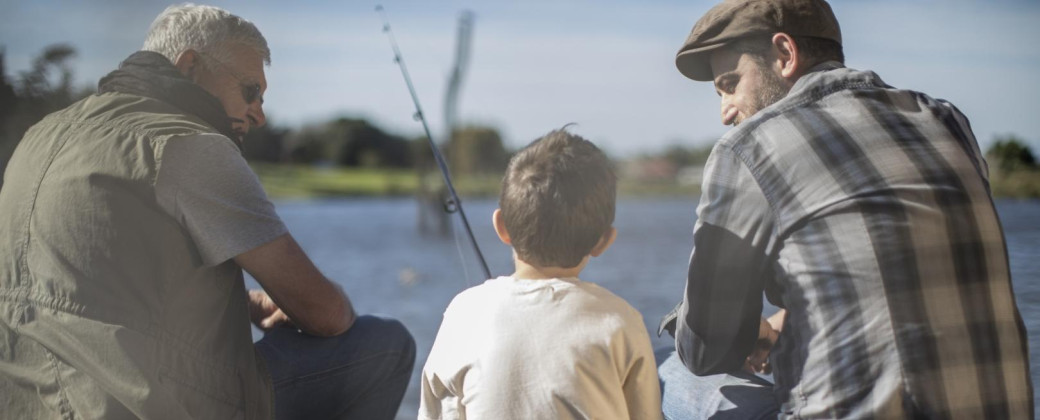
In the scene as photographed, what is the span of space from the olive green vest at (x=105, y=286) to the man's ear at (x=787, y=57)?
96cm

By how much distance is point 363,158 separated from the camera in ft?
208

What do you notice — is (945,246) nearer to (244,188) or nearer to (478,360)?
(478,360)

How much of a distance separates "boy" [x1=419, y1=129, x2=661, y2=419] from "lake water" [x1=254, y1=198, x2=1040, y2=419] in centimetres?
59

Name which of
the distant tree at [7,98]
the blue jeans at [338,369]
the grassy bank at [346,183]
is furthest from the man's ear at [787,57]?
the grassy bank at [346,183]

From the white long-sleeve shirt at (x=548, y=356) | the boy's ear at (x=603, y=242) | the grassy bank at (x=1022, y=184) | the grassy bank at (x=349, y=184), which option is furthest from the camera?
the grassy bank at (x=349, y=184)

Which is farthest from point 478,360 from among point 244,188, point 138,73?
point 138,73

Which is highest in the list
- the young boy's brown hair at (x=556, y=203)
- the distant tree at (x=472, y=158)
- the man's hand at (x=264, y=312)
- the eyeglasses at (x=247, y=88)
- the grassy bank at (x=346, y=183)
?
the eyeglasses at (x=247, y=88)

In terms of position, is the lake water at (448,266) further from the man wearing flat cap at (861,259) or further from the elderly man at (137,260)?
the elderly man at (137,260)

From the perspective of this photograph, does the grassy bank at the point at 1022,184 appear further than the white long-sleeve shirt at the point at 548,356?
Yes

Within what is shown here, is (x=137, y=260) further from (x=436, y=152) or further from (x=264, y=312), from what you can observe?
(x=436, y=152)

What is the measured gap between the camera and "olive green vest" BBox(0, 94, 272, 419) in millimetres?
1411

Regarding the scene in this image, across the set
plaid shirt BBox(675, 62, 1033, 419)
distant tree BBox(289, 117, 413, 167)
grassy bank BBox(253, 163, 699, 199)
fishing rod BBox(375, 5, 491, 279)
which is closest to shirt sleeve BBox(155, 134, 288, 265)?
fishing rod BBox(375, 5, 491, 279)

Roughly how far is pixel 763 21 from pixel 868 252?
470 mm

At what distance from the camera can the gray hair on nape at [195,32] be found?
1696 millimetres
